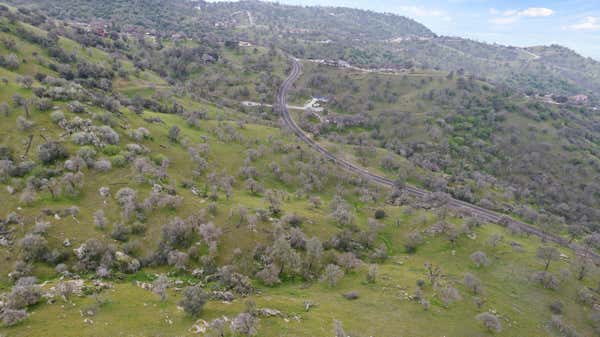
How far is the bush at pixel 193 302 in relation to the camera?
138 ft

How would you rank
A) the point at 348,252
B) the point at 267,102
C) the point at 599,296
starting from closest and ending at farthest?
the point at 599,296
the point at 348,252
the point at 267,102

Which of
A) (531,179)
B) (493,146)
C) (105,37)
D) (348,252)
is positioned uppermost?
(105,37)

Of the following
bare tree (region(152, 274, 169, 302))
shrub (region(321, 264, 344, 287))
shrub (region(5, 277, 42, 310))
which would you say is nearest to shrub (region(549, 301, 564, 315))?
shrub (region(321, 264, 344, 287))

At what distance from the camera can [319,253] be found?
64.4 metres

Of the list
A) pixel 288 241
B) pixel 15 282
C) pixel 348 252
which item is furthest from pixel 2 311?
pixel 348 252

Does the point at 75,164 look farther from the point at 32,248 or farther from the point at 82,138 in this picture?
the point at 32,248

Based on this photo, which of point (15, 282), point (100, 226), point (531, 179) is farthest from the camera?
point (531, 179)

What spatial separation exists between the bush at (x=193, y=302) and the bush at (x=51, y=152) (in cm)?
5139

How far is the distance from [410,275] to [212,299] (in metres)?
40.9

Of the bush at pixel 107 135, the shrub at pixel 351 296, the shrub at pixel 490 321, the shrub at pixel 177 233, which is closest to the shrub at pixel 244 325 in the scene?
the shrub at pixel 351 296

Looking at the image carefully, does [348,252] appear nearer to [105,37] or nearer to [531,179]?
[531,179]

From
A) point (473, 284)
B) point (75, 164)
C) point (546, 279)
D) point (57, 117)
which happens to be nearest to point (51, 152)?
point (75, 164)

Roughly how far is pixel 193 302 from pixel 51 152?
2159 inches

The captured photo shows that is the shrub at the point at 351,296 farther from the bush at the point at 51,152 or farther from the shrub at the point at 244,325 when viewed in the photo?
the bush at the point at 51,152
